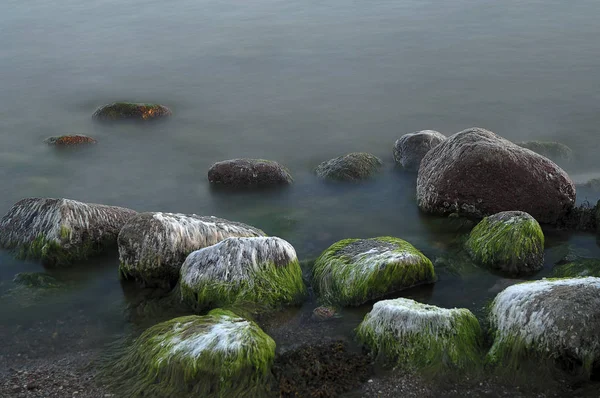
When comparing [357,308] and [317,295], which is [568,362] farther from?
[317,295]

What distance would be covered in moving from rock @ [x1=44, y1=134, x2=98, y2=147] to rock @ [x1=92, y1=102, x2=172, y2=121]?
131 centimetres

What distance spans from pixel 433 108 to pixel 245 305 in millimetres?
8943

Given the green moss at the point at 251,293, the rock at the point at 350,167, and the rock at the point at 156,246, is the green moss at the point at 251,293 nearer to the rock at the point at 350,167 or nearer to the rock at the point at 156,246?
the rock at the point at 156,246

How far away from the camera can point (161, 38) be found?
71.0 ft

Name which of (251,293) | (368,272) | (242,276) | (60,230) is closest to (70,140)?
(60,230)

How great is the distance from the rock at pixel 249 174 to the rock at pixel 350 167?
2.39ft

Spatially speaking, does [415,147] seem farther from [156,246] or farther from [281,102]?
[156,246]

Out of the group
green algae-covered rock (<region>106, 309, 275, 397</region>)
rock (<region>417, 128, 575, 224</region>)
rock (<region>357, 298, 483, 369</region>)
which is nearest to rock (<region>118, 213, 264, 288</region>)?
green algae-covered rock (<region>106, 309, 275, 397</region>)

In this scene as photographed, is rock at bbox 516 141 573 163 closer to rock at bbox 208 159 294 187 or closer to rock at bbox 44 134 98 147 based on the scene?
rock at bbox 208 159 294 187

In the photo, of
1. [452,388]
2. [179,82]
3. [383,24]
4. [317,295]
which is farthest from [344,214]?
[383,24]

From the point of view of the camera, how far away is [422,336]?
7309mm

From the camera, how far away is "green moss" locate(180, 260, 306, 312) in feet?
27.6

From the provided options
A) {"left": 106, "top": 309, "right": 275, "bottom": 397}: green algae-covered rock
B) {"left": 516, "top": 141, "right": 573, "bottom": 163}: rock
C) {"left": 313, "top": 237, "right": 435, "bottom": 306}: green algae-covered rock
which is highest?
{"left": 516, "top": 141, "right": 573, "bottom": 163}: rock

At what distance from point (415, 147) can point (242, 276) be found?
5.45m
